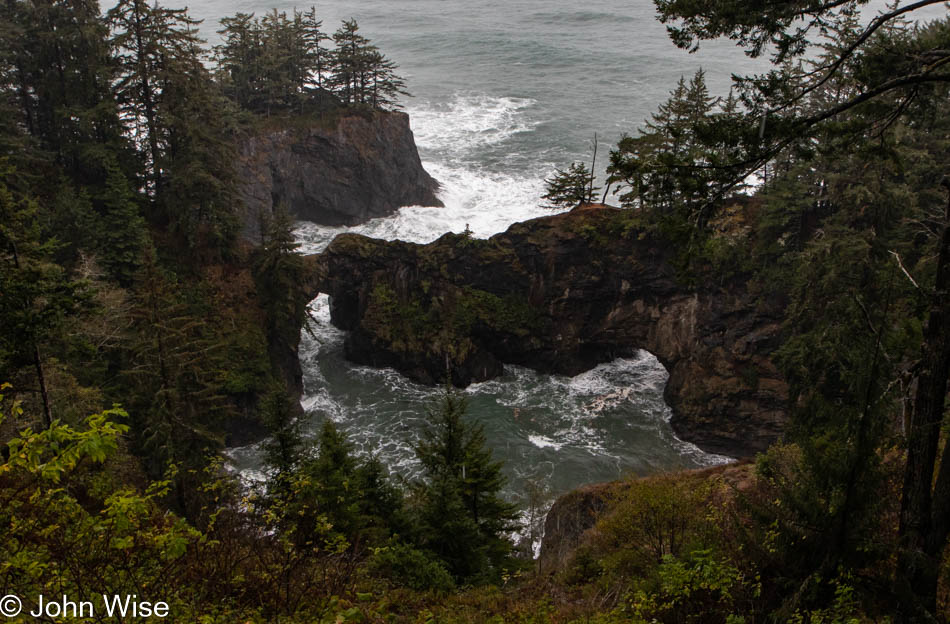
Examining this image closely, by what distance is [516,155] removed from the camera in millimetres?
66500

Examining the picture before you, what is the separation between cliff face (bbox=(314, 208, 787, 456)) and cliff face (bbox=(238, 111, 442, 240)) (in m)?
16.9

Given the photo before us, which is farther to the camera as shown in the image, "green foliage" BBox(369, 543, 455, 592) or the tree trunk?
"green foliage" BBox(369, 543, 455, 592)

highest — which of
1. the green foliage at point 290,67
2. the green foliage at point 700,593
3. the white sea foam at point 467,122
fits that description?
the green foliage at point 290,67

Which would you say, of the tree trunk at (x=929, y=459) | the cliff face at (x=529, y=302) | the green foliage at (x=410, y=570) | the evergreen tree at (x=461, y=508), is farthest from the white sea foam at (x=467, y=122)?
the tree trunk at (x=929, y=459)

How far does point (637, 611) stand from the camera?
7.73 meters

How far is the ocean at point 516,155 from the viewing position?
32.4 metres

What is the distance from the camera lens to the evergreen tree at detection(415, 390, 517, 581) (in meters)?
15.3

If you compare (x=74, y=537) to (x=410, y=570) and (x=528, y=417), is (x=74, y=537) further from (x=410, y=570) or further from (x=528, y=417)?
(x=528, y=417)

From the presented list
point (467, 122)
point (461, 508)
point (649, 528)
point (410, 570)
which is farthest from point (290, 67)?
point (649, 528)

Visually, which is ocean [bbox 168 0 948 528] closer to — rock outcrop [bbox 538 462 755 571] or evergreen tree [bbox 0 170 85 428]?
rock outcrop [bbox 538 462 755 571]

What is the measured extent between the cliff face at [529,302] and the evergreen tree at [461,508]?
19.0 metres

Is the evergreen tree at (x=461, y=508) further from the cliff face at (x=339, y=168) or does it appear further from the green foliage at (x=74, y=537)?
the cliff face at (x=339, y=168)

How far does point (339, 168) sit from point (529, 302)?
27.0 meters

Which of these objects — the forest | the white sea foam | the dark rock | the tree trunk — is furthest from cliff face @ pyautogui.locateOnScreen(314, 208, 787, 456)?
the white sea foam
